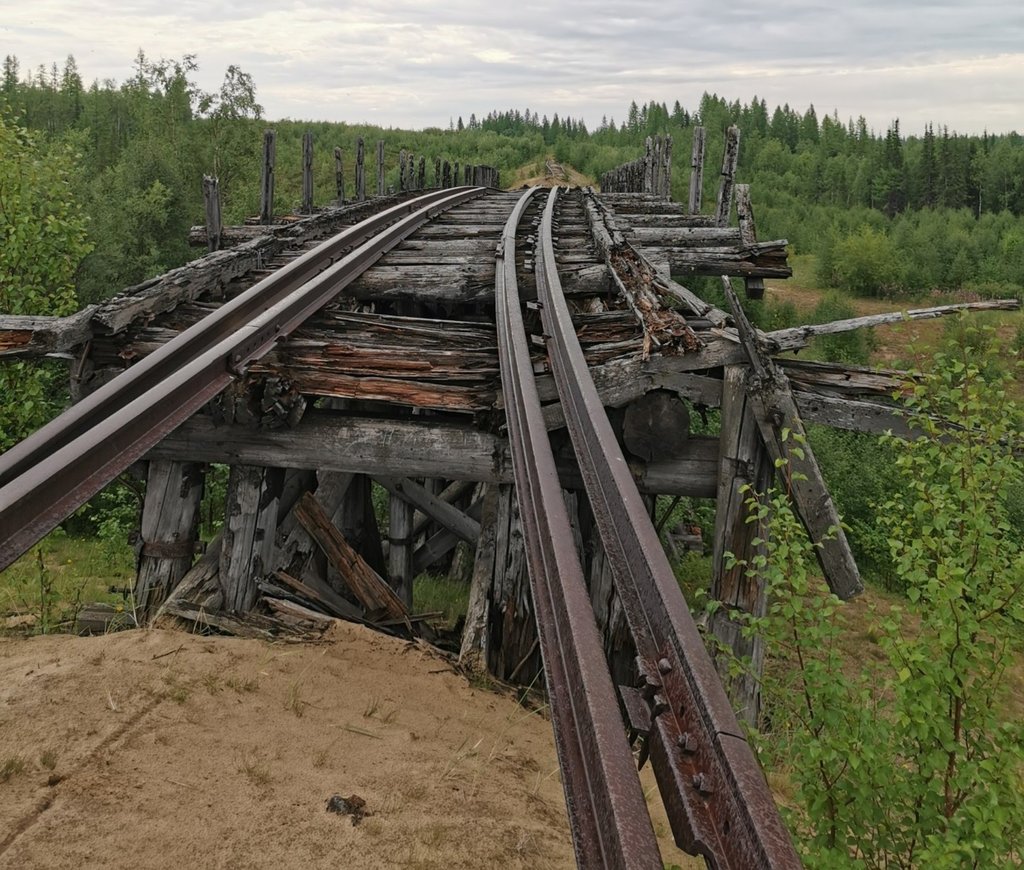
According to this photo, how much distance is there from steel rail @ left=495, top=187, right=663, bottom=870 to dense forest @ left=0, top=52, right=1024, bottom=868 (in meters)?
0.75

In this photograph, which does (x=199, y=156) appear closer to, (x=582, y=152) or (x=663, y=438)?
(x=663, y=438)

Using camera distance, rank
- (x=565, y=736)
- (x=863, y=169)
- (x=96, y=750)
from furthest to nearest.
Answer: (x=863, y=169)
(x=96, y=750)
(x=565, y=736)

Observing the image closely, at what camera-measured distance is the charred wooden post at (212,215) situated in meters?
7.77

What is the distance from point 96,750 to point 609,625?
2.29 metres

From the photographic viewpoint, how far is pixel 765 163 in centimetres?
11175

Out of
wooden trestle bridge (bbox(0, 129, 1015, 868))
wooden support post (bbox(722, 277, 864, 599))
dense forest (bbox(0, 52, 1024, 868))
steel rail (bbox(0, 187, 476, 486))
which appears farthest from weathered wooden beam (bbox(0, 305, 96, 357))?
wooden support post (bbox(722, 277, 864, 599))

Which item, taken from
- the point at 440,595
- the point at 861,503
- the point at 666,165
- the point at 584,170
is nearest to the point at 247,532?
the point at 440,595

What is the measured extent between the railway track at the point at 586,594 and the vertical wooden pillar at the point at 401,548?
183 centimetres

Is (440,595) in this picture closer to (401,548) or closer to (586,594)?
(401,548)

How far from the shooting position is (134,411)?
8.16ft

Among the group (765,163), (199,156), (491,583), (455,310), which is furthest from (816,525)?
(765,163)

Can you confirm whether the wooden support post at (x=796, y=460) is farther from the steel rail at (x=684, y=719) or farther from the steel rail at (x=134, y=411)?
the steel rail at (x=134, y=411)

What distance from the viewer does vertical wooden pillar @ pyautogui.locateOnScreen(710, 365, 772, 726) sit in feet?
11.6

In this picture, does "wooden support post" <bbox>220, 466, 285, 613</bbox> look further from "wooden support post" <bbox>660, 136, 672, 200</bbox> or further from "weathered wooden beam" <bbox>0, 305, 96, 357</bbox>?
"wooden support post" <bbox>660, 136, 672, 200</bbox>
